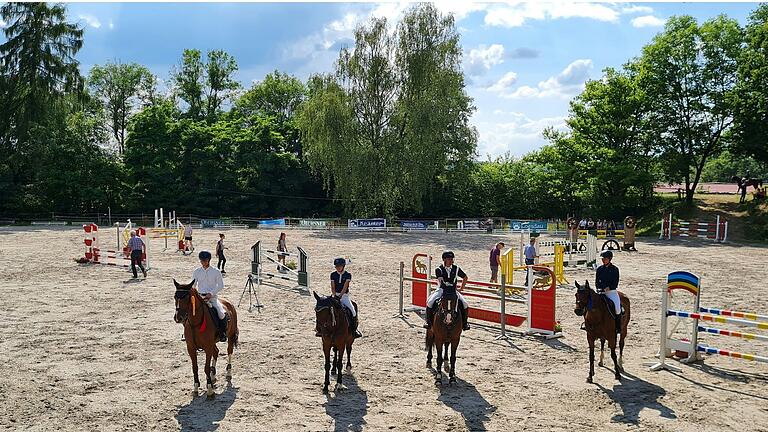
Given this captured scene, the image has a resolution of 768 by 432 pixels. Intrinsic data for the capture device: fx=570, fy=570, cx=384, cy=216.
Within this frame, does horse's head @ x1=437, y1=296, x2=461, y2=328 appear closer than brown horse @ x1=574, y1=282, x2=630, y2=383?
Yes

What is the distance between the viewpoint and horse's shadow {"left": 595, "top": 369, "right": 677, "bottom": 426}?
8.81m

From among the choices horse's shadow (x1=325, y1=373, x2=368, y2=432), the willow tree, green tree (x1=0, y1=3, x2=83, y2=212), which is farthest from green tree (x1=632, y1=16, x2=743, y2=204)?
green tree (x1=0, y1=3, x2=83, y2=212)

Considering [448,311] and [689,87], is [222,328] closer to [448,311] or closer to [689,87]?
[448,311]

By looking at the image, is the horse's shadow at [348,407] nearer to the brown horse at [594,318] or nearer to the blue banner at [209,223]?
the brown horse at [594,318]

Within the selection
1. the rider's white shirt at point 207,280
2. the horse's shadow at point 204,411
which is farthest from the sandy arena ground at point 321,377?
the rider's white shirt at point 207,280

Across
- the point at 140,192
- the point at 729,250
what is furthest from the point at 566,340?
the point at 140,192

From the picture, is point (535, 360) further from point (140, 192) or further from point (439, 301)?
point (140, 192)

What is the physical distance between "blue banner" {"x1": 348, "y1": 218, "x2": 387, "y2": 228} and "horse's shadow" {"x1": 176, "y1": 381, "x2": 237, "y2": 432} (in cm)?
4073

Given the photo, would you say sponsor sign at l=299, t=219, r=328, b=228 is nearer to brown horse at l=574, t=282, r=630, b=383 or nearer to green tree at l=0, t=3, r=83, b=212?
green tree at l=0, t=3, r=83, b=212

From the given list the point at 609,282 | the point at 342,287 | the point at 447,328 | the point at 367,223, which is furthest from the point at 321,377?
the point at 367,223

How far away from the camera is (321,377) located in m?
10.7

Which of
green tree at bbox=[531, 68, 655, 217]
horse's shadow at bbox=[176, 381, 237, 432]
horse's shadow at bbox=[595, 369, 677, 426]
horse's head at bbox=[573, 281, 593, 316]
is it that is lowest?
horse's shadow at bbox=[176, 381, 237, 432]

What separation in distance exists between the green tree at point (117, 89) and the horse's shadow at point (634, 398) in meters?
73.2

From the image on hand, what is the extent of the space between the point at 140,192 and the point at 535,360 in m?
60.4
